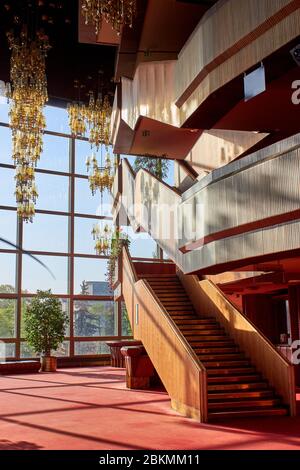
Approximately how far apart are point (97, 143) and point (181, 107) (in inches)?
237

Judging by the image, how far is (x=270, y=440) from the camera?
705cm

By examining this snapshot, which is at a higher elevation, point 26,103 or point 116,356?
point 26,103

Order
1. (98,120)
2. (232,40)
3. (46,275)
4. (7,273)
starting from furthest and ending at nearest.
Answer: (46,275) < (7,273) < (98,120) < (232,40)

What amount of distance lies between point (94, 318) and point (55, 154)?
279 inches

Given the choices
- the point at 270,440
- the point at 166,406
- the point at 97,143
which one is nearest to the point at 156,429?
the point at 270,440

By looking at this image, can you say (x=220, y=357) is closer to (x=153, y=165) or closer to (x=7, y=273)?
(x=153, y=165)

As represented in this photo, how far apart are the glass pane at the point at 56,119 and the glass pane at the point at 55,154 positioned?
347 millimetres

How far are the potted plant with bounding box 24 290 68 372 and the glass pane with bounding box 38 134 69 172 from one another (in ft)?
19.8

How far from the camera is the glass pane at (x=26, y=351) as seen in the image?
20.6 m

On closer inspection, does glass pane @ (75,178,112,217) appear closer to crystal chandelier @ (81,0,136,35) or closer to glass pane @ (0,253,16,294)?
glass pane @ (0,253,16,294)

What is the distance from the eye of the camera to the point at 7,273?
20922 mm

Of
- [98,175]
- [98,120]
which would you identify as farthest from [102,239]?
[98,120]

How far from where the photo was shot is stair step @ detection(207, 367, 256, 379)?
10047 millimetres

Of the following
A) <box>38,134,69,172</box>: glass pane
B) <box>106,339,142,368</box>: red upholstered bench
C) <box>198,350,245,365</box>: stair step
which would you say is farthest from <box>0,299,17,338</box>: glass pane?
<box>198,350,245,365</box>: stair step
